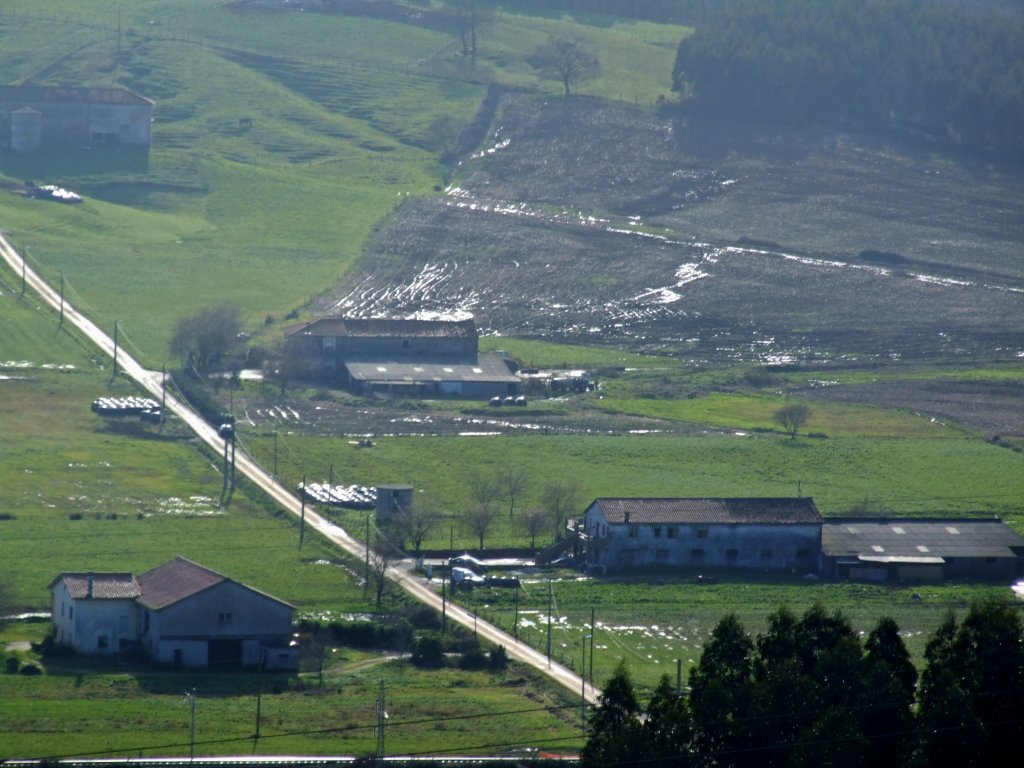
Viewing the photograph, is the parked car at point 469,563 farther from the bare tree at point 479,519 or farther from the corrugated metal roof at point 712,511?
the corrugated metal roof at point 712,511

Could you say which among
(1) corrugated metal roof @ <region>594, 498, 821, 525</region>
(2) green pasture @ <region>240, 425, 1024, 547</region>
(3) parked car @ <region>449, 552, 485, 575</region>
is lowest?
(3) parked car @ <region>449, 552, 485, 575</region>

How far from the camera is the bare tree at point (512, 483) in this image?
71.8 meters

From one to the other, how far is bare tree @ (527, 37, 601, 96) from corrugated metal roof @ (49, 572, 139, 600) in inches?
3961

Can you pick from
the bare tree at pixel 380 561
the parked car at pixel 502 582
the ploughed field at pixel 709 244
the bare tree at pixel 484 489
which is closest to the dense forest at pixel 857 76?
the ploughed field at pixel 709 244

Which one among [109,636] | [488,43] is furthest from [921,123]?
[109,636]

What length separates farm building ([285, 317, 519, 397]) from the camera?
92.4 metres

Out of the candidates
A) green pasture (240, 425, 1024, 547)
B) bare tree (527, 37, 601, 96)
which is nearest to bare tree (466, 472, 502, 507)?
green pasture (240, 425, 1024, 547)

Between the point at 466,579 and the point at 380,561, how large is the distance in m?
3.07

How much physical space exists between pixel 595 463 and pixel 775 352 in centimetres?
3046

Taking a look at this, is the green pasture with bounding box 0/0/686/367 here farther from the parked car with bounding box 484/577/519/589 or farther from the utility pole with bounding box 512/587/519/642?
the utility pole with bounding box 512/587/519/642

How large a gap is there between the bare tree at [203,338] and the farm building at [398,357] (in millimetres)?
2875

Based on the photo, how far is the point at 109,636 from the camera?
2068 inches

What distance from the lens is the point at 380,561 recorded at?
62.6 m

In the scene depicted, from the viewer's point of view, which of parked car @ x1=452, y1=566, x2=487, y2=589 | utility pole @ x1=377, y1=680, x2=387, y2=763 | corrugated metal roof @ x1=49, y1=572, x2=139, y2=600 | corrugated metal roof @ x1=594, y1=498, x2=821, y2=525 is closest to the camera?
utility pole @ x1=377, y1=680, x2=387, y2=763
